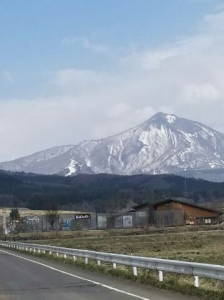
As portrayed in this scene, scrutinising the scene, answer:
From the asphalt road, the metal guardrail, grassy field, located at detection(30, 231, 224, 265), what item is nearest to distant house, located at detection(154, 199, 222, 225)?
grassy field, located at detection(30, 231, 224, 265)

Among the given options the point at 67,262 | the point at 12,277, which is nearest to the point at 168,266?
the point at 12,277

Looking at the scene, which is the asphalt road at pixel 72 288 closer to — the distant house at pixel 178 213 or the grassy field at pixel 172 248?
the grassy field at pixel 172 248

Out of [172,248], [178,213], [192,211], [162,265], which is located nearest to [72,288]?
[162,265]

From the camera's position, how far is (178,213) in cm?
10806

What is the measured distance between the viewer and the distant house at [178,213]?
106 m

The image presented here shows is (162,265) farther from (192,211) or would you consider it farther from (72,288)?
(192,211)

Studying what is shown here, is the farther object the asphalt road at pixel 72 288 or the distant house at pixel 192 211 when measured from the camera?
the distant house at pixel 192 211

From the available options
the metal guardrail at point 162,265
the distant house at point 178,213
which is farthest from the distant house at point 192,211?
the metal guardrail at point 162,265

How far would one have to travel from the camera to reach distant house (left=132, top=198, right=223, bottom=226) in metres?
106

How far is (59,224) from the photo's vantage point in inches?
4500

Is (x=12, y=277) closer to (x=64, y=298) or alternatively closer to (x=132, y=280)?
(x=132, y=280)

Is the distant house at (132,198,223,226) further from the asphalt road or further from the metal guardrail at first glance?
the asphalt road

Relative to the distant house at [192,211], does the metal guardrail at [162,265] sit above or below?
below

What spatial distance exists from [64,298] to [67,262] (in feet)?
50.0
